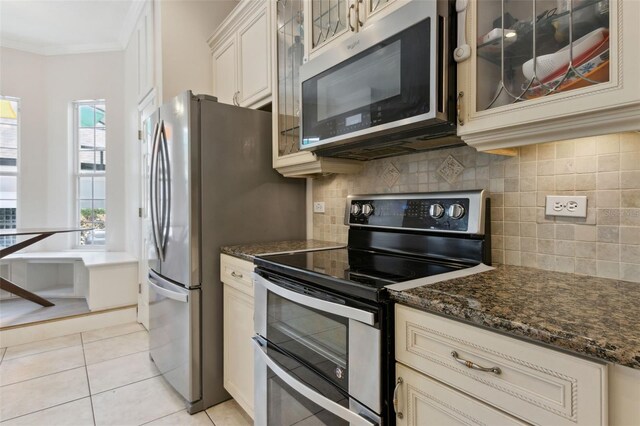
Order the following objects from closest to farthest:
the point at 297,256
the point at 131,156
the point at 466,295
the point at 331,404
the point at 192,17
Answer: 1. the point at 466,295
2. the point at 331,404
3. the point at 297,256
4. the point at 192,17
5. the point at 131,156

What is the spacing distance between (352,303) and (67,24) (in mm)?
4208

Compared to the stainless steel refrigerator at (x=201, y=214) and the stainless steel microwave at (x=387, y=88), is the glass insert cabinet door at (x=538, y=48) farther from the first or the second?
the stainless steel refrigerator at (x=201, y=214)

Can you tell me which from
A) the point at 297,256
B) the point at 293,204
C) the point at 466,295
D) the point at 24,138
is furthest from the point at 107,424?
the point at 24,138

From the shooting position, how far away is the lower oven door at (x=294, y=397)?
1.03 metres

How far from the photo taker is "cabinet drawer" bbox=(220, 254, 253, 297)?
1626 mm

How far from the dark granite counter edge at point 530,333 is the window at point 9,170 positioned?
186 inches

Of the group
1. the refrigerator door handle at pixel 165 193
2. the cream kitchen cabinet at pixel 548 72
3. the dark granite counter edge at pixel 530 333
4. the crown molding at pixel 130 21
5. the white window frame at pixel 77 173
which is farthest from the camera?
the white window frame at pixel 77 173

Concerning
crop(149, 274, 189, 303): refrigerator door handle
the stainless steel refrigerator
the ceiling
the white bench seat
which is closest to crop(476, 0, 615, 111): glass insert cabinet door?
the stainless steel refrigerator

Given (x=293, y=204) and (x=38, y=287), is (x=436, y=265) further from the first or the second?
(x=38, y=287)

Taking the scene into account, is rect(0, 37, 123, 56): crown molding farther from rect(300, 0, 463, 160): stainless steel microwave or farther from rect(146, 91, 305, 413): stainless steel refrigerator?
rect(300, 0, 463, 160): stainless steel microwave

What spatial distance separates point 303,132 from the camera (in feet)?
5.59

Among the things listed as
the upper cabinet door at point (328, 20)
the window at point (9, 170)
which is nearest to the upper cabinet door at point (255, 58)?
the upper cabinet door at point (328, 20)

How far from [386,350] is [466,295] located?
0.26 meters

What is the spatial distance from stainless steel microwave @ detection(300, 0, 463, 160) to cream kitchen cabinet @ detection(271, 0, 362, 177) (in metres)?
0.13
